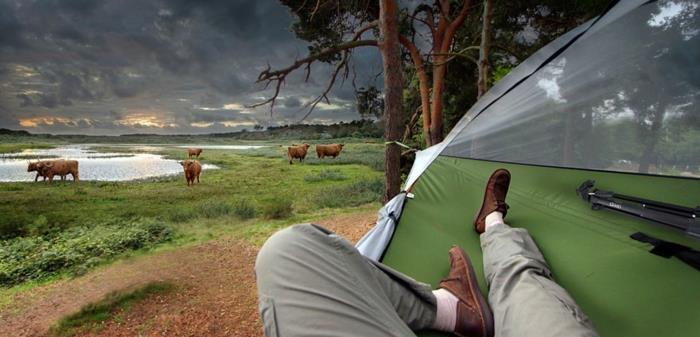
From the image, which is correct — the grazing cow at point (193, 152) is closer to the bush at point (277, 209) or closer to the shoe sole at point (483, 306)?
the bush at point (277, 209)

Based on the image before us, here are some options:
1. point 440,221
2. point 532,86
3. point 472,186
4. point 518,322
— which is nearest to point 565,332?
point 518,322

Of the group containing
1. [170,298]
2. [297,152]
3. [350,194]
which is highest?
[297,152]

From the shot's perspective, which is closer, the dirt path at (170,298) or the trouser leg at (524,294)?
the trouser leg at (524,294)

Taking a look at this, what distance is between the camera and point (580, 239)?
3.33 feet

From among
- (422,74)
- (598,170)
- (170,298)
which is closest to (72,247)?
(170,298)

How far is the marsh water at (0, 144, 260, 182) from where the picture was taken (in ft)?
13.1

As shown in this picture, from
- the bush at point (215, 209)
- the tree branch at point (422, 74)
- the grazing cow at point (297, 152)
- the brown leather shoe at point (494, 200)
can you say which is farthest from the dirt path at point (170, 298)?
the grazing cow at point (297, 152)

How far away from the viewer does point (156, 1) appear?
5465 mm

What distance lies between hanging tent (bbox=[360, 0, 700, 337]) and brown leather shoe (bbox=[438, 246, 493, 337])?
0.10 meters

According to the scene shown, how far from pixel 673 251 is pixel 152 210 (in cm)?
492

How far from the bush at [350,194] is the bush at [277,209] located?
0.63m

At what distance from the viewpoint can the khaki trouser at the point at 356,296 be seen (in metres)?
0.53

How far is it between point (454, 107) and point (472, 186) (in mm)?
4862

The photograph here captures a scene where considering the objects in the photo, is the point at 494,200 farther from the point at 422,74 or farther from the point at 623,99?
the point at 422,74
